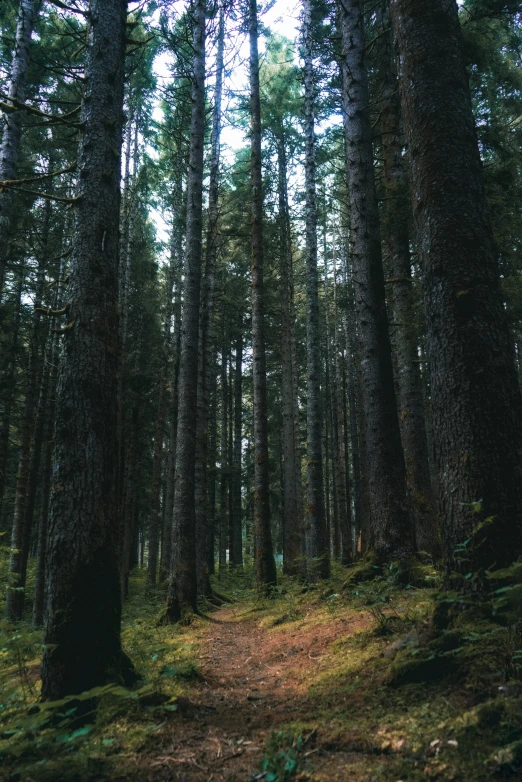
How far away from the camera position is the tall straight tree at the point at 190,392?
8.63 metres

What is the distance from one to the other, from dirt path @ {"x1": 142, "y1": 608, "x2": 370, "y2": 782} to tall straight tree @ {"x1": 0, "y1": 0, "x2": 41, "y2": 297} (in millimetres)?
8921

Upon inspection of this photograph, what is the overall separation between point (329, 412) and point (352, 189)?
2104 centimetres

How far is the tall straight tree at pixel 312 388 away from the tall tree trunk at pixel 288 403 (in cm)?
266

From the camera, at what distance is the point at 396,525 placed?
20.9ft

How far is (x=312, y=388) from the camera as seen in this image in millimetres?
11727

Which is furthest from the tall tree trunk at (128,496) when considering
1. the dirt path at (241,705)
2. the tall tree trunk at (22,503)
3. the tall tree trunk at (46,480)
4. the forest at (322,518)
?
the dirt path at (241,705)

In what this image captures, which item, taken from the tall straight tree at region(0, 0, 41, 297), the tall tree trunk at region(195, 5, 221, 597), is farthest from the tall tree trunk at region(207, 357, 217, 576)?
the tall straight tree at region(0, 0, 41, 297)

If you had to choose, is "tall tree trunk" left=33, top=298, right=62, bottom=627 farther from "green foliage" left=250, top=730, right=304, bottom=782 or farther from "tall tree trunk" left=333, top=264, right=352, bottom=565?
"tall tree trunk" left=333, top=264, right=352, bottom=565

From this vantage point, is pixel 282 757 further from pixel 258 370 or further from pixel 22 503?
pixel 22 503

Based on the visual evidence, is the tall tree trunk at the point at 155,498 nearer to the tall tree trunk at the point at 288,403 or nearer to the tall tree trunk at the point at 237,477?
the tall tree trunk at the point at 288,403

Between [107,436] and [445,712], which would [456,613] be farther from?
[107,436]

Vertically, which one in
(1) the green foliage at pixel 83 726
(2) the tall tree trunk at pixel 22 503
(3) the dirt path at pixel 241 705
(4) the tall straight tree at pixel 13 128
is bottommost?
(3) the dirt path at pixel 241 705

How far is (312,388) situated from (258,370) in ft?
5.16

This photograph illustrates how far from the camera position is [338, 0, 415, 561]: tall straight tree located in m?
6.44
